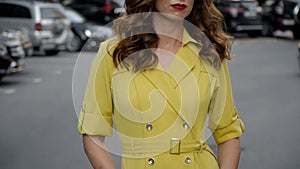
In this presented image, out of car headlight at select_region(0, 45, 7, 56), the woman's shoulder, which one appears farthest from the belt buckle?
car headlight at select_region(0, 45, 7, 56)

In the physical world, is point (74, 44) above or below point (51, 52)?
below

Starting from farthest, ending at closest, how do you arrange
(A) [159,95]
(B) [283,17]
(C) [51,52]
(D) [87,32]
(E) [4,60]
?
(B) [283,17], (D) [87,32], (C) [51,52], (E) [4,60], (A) [159,95]

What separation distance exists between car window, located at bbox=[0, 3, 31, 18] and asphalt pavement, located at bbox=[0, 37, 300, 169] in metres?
3.67

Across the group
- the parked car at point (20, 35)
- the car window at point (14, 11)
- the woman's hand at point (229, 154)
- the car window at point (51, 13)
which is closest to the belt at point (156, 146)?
the woman's hand at point (229, 154)

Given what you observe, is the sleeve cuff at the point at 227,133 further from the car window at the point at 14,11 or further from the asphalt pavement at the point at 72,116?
the car window at the point at 14,11

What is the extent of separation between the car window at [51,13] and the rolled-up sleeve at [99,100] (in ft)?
69.9

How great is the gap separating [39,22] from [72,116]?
12410 mm

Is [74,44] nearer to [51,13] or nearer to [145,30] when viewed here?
[51,13]

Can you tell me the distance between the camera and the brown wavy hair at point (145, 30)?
2443 mm

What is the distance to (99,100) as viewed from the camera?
243 cm

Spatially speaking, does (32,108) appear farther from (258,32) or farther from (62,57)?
(258,32)

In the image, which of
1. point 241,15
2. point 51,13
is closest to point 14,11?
point 51,13

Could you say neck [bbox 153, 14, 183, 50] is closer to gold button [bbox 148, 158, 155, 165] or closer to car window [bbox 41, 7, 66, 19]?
gold button [bbox 148, 158, 155, 165]

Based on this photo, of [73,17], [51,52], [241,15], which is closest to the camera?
[51,52]
